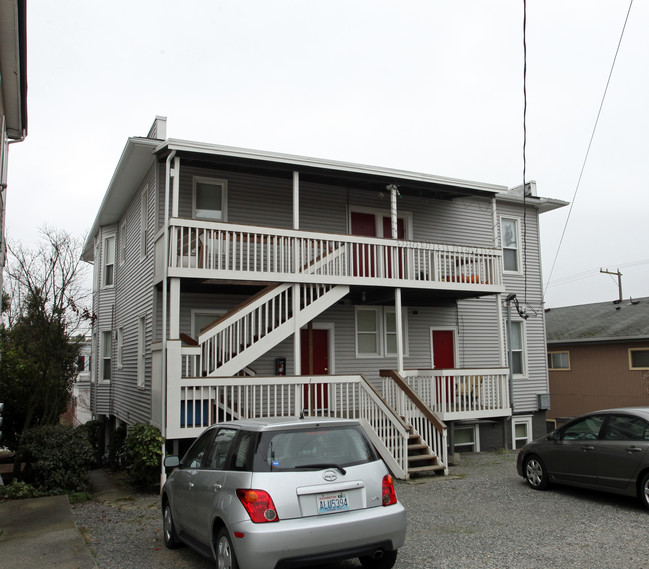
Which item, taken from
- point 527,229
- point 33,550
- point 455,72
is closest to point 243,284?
point 455,72

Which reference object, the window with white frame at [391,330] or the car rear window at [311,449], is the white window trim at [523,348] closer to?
the window with white frame at [391,330]

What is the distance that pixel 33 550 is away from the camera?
6.91m

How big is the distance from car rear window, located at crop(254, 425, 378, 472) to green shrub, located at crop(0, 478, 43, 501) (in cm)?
737

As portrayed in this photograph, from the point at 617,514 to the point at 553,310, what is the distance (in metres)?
23.4

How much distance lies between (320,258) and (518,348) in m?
8.11

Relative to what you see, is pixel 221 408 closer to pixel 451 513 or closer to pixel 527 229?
pixel 451 513

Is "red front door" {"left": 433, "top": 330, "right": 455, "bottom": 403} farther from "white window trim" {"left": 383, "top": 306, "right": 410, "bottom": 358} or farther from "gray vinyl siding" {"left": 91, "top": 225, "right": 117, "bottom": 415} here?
Answer: "gray vinyl siding" {"left": 91, "top": 225, "right": 117, "bottom": 415}

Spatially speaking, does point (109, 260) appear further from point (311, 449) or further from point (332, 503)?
point (332, 503)

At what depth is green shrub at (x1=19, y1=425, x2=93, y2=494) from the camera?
11.3 meters

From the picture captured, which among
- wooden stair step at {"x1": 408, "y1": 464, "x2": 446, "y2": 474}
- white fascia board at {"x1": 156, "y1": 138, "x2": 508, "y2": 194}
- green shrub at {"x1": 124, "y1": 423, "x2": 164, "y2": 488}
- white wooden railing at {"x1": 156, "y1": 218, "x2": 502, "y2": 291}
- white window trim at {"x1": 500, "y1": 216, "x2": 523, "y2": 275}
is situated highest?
white fascia board at {"x1": 156, "y1": 138, "x2": 508, "y2": 194}

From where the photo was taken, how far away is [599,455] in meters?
8.78

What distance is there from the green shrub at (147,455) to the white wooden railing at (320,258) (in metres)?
3.08

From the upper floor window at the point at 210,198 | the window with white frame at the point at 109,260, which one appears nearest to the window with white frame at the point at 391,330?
the upper floor window at the point at 210,198

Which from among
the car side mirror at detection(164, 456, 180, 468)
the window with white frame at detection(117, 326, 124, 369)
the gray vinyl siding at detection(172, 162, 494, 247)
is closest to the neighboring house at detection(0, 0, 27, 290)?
the gray vinyl siding at detection(172, 162, 494, 247)
